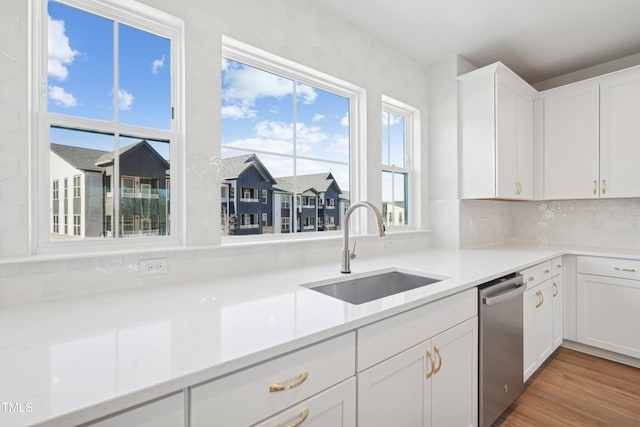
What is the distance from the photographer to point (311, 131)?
2.21 meters

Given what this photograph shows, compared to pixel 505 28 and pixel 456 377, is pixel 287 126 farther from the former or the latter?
pixel 505 28

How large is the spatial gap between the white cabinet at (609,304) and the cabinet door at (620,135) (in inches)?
26.2

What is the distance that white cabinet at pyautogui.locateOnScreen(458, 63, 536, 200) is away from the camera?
2.61m

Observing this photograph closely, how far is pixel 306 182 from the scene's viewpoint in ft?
7.20

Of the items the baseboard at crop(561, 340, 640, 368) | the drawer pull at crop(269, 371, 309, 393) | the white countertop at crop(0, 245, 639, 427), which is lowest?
the baseboard at crop(561, 340, 640, 368)

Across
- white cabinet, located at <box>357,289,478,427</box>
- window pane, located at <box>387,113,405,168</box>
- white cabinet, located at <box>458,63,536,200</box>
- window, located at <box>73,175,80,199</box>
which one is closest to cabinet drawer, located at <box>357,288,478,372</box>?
white cabinet, located at <box>357,289,478,427</box>

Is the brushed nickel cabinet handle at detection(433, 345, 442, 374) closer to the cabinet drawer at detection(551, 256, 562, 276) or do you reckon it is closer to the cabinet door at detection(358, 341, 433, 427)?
the cabinet door at detection(358, 341, 433, 427)

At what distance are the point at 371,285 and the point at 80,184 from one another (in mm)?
1498

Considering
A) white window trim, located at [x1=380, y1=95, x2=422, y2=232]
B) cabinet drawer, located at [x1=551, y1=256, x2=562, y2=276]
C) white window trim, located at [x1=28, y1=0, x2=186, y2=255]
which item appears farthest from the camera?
white window trim, located at [x1=380, y1=95, x2=422, y2=232]

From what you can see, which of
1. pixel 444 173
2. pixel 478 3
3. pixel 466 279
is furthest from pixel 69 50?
pixel 444 173

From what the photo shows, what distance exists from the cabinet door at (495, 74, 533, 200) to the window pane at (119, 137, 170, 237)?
8.14 ft

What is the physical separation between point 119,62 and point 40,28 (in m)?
0.27

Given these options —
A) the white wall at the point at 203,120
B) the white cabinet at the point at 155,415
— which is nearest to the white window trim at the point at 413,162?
the white wall at the point at 203,120

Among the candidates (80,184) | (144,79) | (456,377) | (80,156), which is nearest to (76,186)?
(80,184)
